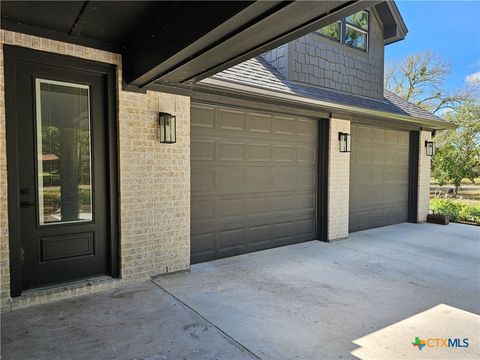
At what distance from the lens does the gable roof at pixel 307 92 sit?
4871 millimetres

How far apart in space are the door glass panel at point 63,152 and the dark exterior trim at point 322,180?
4.35m

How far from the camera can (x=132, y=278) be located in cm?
398

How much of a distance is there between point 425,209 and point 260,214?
19.0 feet

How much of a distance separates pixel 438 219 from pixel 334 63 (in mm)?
5133

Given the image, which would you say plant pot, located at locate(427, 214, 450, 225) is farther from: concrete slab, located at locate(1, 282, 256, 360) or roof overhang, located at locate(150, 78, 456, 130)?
concrete slab, located at locate(1, 282, 256, 360)

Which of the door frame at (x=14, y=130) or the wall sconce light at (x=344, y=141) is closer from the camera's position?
the door frame at (x=14, y=130)

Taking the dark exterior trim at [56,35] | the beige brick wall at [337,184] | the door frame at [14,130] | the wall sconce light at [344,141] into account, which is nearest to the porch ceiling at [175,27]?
the dark exterior trim at [56,35]

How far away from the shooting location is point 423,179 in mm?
8805

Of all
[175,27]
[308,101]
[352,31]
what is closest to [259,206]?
[308,101]

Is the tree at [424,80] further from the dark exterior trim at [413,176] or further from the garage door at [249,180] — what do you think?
the garage door at [249,180]

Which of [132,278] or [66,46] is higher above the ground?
[66,46]

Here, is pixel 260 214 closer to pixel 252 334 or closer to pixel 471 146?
pixel 252 334

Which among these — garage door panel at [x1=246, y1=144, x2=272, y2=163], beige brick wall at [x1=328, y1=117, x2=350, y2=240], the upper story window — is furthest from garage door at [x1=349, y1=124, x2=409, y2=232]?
garage door panel at [x1=246, y1=144, x2=272, y2=163]

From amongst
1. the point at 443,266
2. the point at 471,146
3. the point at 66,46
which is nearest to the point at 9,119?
the point at 66,46
